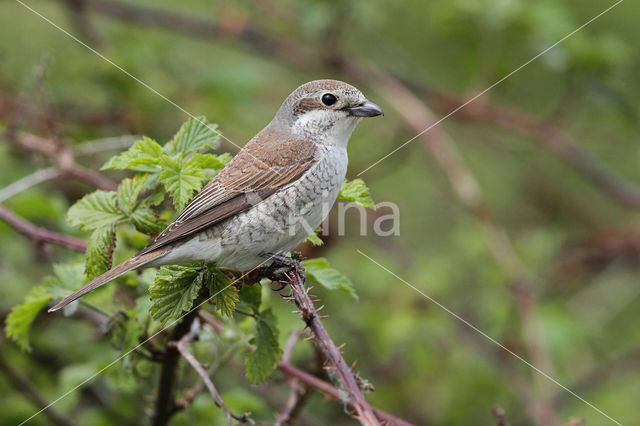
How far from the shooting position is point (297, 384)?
2.63m

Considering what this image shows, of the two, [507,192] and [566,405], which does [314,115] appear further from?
[507,192]

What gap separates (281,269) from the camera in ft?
8.00

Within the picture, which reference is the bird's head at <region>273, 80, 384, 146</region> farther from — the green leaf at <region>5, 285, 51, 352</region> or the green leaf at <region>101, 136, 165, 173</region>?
the green leaf at <region>5, 285, 51, 352</region>

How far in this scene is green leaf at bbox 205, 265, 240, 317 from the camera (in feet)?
7.23

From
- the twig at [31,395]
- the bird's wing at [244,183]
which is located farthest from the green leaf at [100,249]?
the twig at [31,395]

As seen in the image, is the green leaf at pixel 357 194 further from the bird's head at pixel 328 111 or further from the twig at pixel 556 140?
the twig at pixel 556 140

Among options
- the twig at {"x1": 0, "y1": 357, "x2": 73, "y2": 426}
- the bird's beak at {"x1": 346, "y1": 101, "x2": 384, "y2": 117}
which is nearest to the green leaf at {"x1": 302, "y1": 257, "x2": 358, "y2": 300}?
the bird's beak at {"x1": 346, "y1": 101, "x2": 384, "y2": 117}

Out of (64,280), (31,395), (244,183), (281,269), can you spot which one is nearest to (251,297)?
(281,269)

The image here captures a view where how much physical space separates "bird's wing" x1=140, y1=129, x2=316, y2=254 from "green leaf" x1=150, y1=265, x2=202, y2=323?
0.65 ft

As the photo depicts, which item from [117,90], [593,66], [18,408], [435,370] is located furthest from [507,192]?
[18,408]

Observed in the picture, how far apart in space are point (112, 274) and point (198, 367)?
0.51m

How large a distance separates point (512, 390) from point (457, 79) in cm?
382

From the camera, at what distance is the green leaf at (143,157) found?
2379mm

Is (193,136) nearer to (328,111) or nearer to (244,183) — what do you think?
(244,183)
